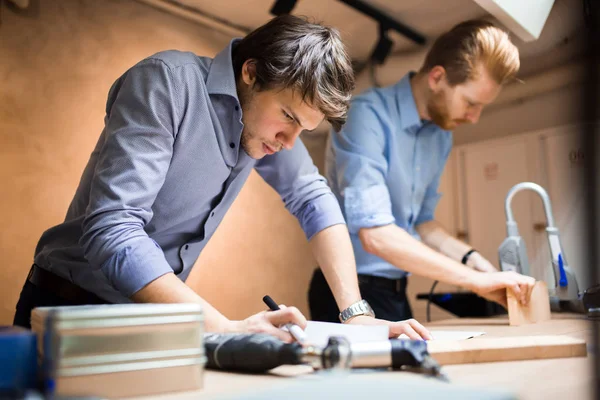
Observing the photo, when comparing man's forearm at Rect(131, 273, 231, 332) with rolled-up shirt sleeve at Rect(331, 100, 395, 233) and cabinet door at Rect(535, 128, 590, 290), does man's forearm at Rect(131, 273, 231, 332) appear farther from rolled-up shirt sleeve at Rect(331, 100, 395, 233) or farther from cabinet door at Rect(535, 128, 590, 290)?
cabinet door at Rect(535, 128, 590, 290)

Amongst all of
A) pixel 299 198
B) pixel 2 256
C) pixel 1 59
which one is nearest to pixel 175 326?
pixel 299 198

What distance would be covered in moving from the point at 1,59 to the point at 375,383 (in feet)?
6.67

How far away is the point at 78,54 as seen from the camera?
2109 millimetres

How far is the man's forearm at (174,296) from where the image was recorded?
83cm

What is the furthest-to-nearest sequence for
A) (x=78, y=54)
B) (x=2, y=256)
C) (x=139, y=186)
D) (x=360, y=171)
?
(x=78, y=54)
(x=2, y=256)
(x=360, y=171)
(x=139, y=186)

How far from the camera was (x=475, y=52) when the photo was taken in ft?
5.92

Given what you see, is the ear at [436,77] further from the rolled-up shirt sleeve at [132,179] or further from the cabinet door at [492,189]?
the cabinet door at [492,189]

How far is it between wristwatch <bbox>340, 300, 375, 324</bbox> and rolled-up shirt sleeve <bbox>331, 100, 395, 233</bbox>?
0.37 meters

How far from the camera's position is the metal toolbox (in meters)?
0.49

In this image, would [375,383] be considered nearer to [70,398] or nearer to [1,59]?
[70,398]

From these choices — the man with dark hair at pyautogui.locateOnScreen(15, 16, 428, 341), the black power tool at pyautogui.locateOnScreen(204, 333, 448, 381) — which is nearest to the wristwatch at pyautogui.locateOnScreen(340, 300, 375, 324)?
the man with dark hair at pyautogui.locateOnScreen(15, 16, 428, 341)

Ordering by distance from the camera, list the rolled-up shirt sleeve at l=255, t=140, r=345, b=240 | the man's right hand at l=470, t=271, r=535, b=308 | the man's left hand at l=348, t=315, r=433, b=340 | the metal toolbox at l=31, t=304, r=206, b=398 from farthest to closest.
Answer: the man's right hand at l=470, t=271, r=535, b=308, the rolled-up shirt sleeve at l=255, t=140, r=345, b=240, the man's left hand at l=348, t=315, r=433, b=340, the metal toolbox at l=31, t=304, r=206, b=398

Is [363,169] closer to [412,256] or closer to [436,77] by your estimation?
[412,256]

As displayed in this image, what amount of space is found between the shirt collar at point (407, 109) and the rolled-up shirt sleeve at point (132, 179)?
3.44ft
